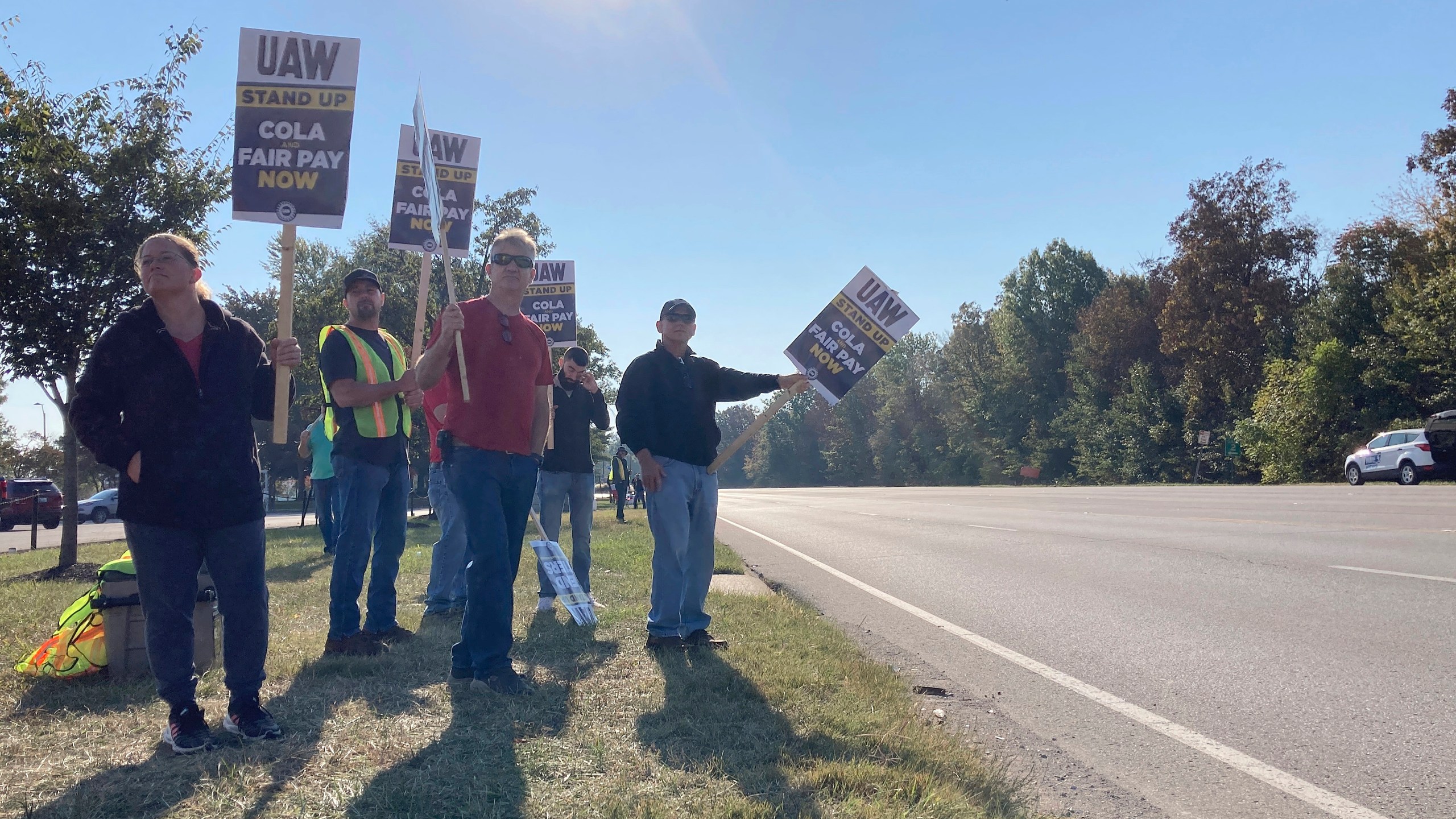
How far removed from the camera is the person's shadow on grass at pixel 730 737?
3.18 meters

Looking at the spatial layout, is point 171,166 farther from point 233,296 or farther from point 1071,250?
point 1071,250

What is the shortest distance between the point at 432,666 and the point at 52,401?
9326mm

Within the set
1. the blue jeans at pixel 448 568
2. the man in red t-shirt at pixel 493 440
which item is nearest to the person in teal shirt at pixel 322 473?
the blue jeans at pixel 448 568

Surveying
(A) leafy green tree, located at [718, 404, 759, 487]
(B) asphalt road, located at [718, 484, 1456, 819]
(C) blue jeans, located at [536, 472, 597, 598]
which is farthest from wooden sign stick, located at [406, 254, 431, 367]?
(A) leafy green tree, located at [718, 404, 759, 487]

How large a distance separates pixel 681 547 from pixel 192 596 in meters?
2.60

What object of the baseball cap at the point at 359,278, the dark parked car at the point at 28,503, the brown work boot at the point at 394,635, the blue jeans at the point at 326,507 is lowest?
the dark parked car at the point at 28,503

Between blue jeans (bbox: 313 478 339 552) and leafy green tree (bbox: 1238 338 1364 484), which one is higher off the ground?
leafy green tree (bbox: 1238 338 1364 484)

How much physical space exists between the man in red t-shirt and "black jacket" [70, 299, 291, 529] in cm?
89

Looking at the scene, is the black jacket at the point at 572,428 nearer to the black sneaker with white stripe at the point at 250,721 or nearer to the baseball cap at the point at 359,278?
the baseball cap at the point at 359,278

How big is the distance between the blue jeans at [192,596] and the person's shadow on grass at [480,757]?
2.88 feet

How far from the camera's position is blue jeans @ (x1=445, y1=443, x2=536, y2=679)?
449 centimetres

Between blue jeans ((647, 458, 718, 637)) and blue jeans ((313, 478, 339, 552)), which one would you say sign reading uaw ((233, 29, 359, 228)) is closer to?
blue jeans ((647, 458, 718, 637))

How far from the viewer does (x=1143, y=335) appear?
54375mm

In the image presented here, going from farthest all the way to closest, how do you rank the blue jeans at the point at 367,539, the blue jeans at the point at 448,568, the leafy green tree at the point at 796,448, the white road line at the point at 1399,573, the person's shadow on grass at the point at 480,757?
1. the leafy green tree at the point at 796,448
2. the white road line at the point at 1399,573
3. the blue jeans at the point at 448,568
4. the blue jeans at the point at 367,539
5. the person's shadow on grass at the point at 480,757
